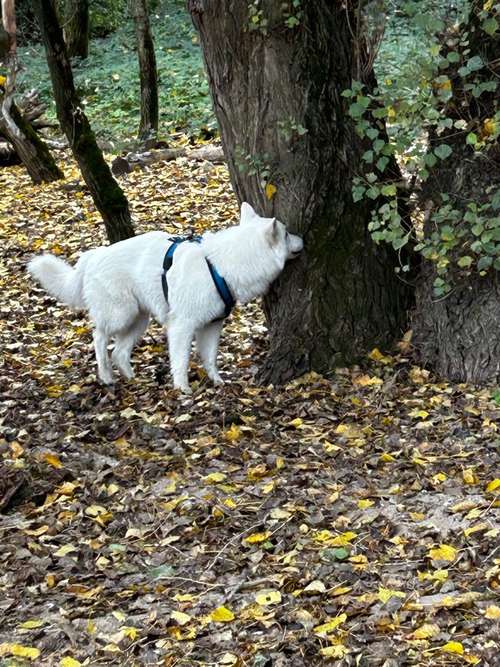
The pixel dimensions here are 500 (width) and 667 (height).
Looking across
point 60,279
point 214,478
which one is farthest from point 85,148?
point 214,478

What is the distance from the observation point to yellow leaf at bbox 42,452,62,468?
6043mm

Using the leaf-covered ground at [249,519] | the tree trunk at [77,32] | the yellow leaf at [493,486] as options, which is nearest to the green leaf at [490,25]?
the leaf-covered ground at [249,519]

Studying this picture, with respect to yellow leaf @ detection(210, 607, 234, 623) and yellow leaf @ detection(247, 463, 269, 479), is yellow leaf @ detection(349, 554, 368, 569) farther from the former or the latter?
yellow leaf @ detection(247, 463, 269, 479)

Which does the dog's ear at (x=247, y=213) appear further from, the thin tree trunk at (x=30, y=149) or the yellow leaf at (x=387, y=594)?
the thin tree trunk at (x=30, y=149)

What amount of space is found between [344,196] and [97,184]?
4.13 metres

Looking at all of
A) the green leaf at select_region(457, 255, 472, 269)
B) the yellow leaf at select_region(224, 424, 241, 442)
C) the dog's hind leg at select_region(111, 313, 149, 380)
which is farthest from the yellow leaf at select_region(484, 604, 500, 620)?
the dog's hind leg at select_region(111, 313, 149, 380)

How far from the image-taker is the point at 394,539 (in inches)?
187

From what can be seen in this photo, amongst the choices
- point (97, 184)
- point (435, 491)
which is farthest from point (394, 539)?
point (97, 184)

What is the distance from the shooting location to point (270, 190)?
7.24 metres

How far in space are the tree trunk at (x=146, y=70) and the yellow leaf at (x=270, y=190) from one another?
32.1 feet

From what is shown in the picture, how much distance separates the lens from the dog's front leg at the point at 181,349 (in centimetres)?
763

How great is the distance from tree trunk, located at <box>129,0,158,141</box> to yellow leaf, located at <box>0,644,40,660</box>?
44.2 ft

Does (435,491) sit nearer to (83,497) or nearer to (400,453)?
(400,453)

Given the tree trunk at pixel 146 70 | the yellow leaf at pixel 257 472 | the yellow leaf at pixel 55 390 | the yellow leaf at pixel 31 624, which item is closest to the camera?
the yellow leaf at pixel 31 624
